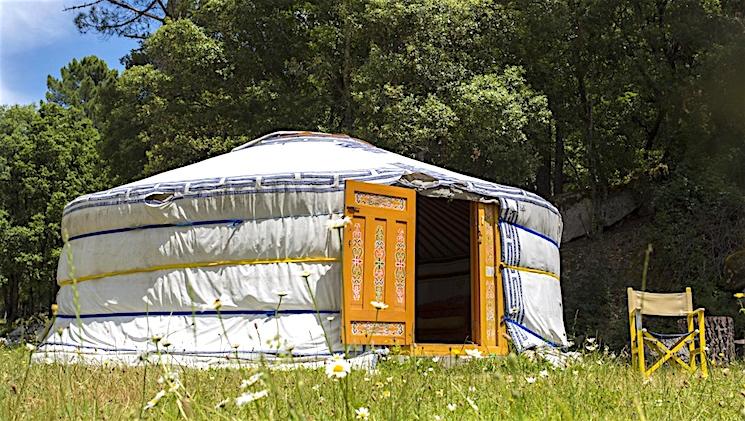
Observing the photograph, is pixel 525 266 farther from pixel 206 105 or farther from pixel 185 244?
pixel 206 105

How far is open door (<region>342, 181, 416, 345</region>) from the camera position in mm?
4434

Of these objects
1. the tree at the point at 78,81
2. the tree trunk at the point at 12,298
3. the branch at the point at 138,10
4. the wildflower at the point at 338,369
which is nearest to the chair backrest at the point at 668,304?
the wildflower at the point at 338,369

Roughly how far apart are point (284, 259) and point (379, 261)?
508 millimetres

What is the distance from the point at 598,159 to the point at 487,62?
6.21ft

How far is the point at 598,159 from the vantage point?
1033cm

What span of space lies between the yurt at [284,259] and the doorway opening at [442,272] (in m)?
1.53

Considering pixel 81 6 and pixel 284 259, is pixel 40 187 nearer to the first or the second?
pixel 81 6

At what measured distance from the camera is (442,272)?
7289 millimetres

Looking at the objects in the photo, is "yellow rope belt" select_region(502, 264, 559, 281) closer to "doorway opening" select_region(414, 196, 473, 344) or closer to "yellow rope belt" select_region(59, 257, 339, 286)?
"yellow rope belt" select_region(59, 257, 339, 286)

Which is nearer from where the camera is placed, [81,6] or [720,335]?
[720,335]

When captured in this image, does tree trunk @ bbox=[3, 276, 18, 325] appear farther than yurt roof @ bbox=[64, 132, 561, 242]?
Yes

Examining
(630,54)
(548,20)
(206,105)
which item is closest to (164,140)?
(206,105)

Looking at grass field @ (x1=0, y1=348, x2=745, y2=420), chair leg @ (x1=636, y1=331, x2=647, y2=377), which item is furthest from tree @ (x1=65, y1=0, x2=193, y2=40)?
grass field @ (x1=0, y1=348, x2=745, y2=420)

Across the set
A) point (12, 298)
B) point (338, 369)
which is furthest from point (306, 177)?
point (12, 298)
